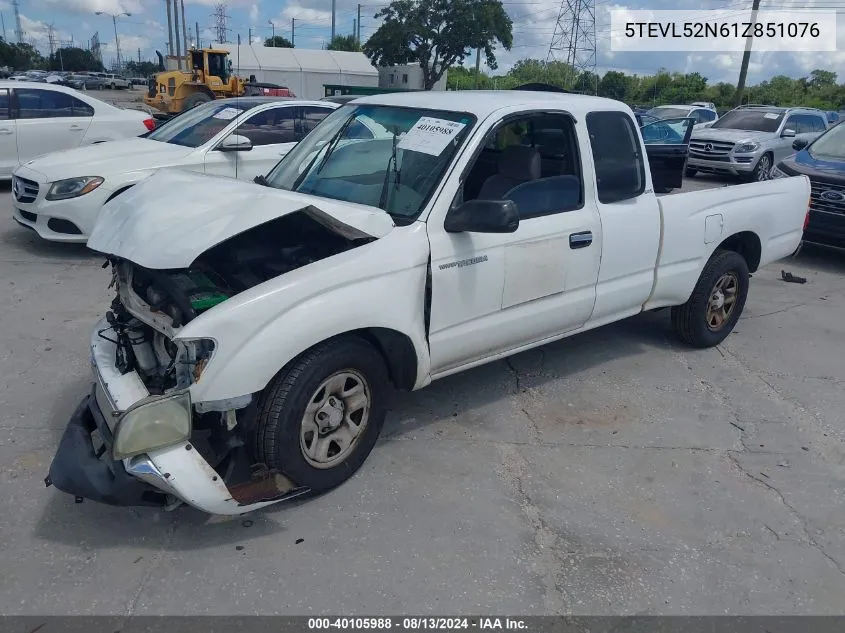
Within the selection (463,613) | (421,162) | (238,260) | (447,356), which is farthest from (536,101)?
(463,613)

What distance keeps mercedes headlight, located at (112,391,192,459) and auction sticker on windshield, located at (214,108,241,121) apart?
614 centimetres

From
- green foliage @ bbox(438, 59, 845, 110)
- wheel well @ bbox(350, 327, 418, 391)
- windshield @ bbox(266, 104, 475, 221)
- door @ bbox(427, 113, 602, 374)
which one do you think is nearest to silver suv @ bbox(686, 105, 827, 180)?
door @ bbox(427, 113, 602, 374)

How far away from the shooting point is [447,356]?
12.7ft

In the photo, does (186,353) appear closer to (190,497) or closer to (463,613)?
(190,497)

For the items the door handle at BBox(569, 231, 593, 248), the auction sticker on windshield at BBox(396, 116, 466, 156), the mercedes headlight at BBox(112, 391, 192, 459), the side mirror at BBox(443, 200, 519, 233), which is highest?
the auction sticker on windshield at BBox(396, 116, 466, 156)

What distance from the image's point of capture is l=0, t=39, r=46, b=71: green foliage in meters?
70.8

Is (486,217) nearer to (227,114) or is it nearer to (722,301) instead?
(722,301)

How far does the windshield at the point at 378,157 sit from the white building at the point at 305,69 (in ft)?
147

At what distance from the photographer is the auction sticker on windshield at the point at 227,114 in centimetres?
834

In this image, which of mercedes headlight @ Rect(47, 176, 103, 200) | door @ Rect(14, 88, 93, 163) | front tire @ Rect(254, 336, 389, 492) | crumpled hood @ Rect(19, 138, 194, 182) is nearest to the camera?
front tire @ Rect(254, 336, 389, 492)

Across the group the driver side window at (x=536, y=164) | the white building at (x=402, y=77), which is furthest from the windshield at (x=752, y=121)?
the white building at (x=402, y=77)

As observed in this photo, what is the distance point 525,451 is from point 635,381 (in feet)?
4.69

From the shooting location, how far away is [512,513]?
138 inches

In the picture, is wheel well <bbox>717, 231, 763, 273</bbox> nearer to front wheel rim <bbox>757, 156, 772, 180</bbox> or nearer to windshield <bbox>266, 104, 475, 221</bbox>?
windshield <bbox>266, 104, 475, 221</bbox>
